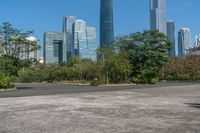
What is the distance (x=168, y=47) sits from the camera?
4769 cm

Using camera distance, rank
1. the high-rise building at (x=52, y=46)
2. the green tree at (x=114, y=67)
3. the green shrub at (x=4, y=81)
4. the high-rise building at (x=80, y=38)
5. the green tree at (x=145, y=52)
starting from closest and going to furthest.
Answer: the green shrub at (x=4, y=81)
the green tree at (x=114, y=67)
the green tree at (x=145, y=52)
the high-rise building at (x=80, y=38)
the high-rise building at (x=52, y=46)

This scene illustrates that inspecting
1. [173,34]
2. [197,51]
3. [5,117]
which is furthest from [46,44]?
[5,117]

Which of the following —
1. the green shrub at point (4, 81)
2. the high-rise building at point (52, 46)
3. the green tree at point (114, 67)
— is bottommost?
the green shrub at point (4, 81)

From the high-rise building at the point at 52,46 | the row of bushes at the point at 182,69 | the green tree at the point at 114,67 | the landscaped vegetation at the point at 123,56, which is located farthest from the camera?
the high-rise building at the point at 52,46

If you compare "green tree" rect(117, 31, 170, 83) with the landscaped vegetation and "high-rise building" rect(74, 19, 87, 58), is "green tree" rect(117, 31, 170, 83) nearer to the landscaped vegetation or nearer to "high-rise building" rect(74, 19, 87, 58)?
the landscaped vegetation

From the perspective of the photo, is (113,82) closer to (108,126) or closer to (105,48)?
(105,48)

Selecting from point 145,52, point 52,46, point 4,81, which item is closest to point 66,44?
point 52,46

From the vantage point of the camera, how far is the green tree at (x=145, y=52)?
45125 mm

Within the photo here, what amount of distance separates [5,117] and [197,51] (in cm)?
7166

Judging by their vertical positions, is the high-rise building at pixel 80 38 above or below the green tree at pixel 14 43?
above

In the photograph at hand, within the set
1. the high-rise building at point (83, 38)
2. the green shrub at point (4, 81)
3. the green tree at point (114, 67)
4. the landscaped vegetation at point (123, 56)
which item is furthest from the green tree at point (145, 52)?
the high-rise building at point (83, 38)

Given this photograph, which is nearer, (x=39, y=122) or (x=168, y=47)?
(x=39, y=122)

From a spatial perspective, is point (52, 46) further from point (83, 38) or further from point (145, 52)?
point (145, 52)

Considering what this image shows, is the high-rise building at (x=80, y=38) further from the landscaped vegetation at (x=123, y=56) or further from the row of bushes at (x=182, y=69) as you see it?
the landscaped vegetation at (x=123, y=56)
